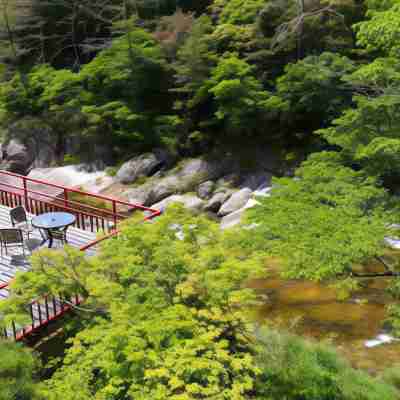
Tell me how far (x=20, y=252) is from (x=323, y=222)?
6.81 metres

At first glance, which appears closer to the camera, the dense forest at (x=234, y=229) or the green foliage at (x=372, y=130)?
the dense forest at (x=234, y=229)

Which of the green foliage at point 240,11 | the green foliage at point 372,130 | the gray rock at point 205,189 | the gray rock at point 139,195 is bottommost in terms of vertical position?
the gray rock at point 139,195

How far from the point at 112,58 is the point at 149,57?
8.75 feet

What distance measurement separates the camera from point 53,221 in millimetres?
11227

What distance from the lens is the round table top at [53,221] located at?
1100cm

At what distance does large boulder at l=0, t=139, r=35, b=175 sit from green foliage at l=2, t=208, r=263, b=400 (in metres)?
23.8

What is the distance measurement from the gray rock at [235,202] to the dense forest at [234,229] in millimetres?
2861

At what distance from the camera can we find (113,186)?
25.1 meters

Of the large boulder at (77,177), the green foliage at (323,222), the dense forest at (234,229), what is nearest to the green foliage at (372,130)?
the dense forest at (234,229)

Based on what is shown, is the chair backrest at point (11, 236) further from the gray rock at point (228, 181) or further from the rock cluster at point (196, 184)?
the gray rock at point (228, 181)

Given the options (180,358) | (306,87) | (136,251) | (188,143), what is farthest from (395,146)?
(188,143)

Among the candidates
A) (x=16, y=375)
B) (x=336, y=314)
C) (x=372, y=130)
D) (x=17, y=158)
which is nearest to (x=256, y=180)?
(x=372, y=130)

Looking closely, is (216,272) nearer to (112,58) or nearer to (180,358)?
(180,358)

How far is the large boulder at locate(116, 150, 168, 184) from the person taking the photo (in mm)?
25125
